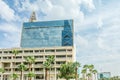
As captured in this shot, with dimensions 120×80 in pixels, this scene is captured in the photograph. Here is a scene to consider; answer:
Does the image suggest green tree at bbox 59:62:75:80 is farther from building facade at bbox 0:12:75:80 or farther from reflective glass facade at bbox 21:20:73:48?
reflective glass facade at bbox 21:20:73:48

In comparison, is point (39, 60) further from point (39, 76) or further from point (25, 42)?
point (25, 42)

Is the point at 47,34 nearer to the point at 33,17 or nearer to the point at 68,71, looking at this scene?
the point at 33,17

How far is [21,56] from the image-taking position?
134250 mm

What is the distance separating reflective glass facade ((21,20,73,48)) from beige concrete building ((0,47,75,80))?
1518 cm

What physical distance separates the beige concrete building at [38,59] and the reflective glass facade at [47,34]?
15.2 m

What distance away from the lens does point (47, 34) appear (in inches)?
6004

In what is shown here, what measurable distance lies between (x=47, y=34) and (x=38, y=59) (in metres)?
26.4

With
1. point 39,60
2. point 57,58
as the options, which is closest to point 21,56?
point 39,60

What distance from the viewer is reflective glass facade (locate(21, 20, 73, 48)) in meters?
147

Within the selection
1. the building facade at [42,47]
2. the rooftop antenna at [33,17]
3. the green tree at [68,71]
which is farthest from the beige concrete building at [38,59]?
the rooftop antenna at [33,17]

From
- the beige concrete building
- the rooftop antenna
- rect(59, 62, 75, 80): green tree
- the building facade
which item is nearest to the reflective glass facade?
the building facade

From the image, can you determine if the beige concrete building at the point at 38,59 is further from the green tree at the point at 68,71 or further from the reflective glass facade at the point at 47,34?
the green tree at the point at 68,71

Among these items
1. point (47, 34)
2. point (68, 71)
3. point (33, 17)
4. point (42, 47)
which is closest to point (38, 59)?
point (42, 47)

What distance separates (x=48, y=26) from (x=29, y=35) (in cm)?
1480
